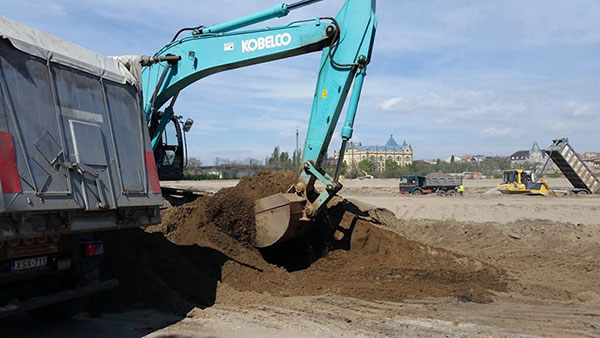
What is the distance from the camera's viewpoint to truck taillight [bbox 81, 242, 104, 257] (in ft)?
18.6

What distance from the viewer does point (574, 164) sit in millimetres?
32031

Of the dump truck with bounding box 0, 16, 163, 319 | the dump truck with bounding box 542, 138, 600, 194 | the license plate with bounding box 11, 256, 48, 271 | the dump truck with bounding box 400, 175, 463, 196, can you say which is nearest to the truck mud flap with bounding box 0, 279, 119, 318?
the dump truck with bounding box 0, 16, 163, 319

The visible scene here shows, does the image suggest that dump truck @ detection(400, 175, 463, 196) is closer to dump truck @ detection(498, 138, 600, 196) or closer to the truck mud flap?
dump truck @ detection(498, 138, 600, 196)

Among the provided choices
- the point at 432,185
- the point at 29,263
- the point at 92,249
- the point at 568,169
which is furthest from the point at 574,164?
the point at 29,263

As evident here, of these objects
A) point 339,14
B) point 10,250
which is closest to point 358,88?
point 339,14

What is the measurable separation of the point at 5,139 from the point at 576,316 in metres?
6.65

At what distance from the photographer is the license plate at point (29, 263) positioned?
194 inches

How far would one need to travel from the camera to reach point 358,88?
27.8 ft

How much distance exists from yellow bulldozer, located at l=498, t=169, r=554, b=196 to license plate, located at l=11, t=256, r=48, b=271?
3032 cm

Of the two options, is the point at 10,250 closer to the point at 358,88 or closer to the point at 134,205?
the point at 134,205

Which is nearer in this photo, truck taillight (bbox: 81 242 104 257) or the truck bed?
the truck bed

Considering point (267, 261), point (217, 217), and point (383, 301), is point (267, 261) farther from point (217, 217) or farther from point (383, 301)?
point (383, 301)

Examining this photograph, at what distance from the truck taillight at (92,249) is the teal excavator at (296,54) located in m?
3.46

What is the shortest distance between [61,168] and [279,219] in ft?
13.9
